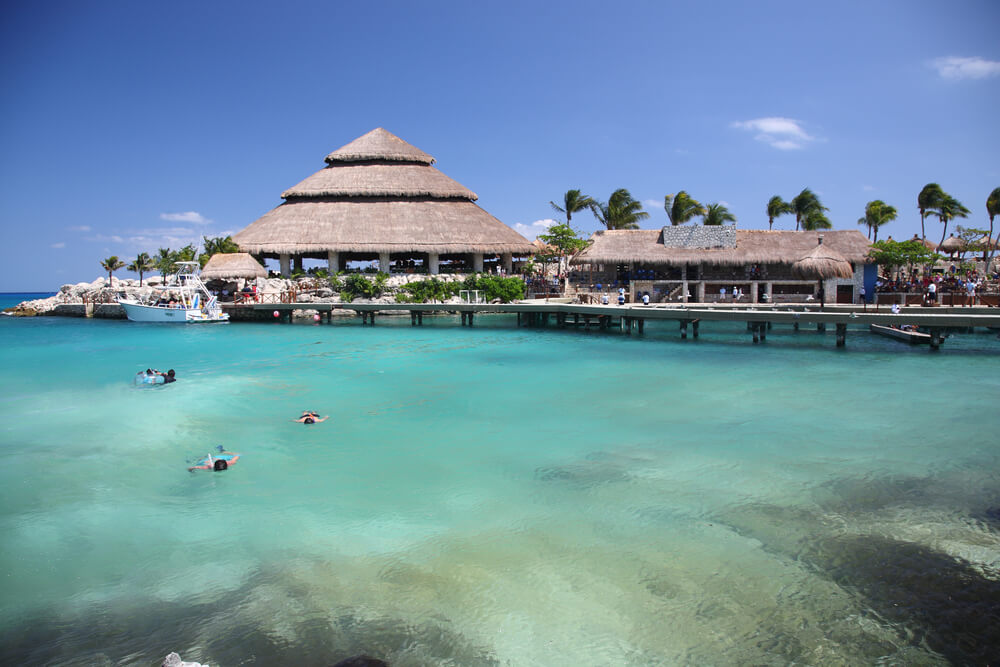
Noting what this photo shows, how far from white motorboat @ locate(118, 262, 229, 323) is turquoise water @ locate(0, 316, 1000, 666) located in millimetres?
19762

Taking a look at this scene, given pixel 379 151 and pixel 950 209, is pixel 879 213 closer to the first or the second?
pixel 950 209

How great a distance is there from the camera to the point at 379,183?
39531 millimetres

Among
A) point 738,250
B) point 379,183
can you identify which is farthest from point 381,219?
point 738,250

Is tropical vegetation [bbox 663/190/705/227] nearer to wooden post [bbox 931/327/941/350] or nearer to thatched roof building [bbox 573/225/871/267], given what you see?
thatched roof building [bbox 573/225/871/267]

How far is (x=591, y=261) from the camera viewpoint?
3228 cm

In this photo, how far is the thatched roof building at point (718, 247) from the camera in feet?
103

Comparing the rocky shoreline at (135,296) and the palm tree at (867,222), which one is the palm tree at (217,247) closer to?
the rocky shoreline at (135,296)

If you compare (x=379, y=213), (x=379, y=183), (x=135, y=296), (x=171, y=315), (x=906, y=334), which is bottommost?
(x=906, y=334)

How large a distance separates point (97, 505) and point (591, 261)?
27228 millimetres

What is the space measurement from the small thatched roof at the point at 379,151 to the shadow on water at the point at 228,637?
39492mm

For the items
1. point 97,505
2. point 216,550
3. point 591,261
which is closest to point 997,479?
point 216,550

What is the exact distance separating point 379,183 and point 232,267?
10434mm

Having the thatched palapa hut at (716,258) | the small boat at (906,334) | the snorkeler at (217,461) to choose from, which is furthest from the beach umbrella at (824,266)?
the snorkeler at (217,461)

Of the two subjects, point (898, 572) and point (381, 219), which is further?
point (381, 219)
